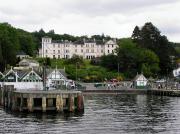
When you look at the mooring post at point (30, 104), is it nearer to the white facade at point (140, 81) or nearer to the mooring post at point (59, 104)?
Answer: the mooring post at point (59, 104)

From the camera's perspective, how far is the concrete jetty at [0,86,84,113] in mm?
71875

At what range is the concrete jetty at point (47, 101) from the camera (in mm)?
71875

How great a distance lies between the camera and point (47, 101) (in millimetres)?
73562

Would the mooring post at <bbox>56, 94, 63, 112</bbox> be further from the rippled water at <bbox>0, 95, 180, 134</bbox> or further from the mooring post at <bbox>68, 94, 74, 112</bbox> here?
the rippled water at <bbox>0, 95, 180, 134</bbox>

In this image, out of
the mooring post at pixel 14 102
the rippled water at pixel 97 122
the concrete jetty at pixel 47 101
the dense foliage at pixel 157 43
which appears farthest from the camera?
the dense foliage at pixel 157 43

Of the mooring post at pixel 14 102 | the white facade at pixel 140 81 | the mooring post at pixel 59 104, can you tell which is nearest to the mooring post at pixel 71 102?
the mooring post at pixel 59 104

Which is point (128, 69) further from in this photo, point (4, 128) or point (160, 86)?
point (4, 128)

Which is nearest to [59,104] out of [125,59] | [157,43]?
[125,59]

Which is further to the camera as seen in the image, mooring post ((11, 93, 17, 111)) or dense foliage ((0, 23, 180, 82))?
dense foliage ((0, 23, 180, 82))

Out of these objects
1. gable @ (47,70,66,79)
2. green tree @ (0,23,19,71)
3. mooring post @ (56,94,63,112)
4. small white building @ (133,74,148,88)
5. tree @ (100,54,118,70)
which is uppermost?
green tree @ (0,23,19,71)

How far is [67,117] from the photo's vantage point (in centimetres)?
6838

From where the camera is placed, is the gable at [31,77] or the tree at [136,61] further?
the tree at [136,61]

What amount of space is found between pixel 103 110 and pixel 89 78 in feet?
272

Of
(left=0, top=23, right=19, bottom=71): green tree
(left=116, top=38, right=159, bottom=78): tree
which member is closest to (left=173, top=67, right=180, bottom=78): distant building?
(left=116, top=38, right=159, bottom=78): tree
